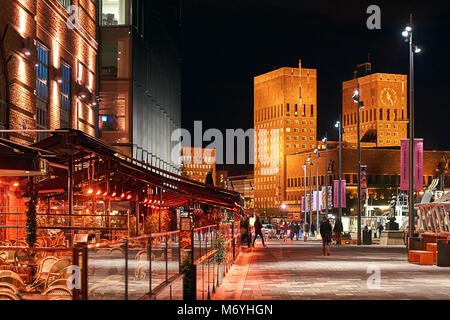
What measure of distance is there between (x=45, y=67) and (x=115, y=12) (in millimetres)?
22297

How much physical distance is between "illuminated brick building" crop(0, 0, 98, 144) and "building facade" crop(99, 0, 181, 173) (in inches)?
344

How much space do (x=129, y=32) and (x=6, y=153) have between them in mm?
42378

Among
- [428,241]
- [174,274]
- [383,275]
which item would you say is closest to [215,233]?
[383,275]

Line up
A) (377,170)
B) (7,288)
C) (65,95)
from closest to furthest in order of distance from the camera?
(7,288), (65,95), (377,170)

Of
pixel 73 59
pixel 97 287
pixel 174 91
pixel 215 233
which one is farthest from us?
pixel 174 91

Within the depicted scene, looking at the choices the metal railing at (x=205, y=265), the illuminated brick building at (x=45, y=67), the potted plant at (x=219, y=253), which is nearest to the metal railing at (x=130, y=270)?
the metal railing at (x=205, y=265)

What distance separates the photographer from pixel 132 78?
5800 cm

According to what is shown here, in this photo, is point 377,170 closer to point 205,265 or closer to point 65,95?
point 65,95

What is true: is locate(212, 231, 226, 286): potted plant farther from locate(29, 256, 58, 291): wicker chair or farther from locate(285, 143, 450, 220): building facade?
locate(285, 143, 450, 220): building facade

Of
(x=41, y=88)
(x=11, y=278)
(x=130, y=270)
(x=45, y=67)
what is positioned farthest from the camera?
(x=45, y=67)

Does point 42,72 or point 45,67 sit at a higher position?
point 45,67

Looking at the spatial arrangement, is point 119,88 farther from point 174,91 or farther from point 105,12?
point 174,91

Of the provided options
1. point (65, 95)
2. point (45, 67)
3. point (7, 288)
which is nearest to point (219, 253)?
point (7, 288)

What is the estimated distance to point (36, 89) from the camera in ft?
116
